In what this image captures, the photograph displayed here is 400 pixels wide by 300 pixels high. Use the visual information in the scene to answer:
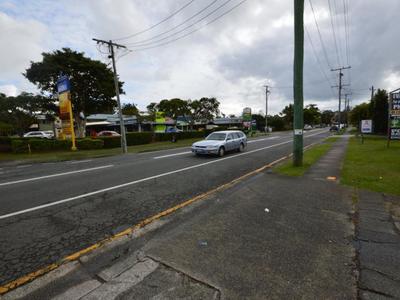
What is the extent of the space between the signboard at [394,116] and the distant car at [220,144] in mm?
9817

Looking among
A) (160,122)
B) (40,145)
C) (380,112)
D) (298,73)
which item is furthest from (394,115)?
(160,122)

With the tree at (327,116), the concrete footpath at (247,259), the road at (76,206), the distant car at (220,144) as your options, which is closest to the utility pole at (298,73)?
the road at (76,206)

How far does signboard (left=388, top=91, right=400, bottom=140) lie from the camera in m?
14.3

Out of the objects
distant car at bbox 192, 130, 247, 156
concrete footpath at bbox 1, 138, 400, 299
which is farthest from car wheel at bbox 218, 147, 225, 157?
concrete footpath at bbox 1, 138, 400, 299

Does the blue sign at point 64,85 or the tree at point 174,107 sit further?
the tree at point 174,107

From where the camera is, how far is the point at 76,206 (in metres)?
5.17

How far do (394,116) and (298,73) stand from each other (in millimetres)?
10372

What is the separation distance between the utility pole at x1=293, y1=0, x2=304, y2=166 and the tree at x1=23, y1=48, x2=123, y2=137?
2643cm

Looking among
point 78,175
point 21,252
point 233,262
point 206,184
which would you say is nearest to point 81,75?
point 78,175

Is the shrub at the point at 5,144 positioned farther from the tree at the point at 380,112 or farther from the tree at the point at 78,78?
the tree at the point at 380,112

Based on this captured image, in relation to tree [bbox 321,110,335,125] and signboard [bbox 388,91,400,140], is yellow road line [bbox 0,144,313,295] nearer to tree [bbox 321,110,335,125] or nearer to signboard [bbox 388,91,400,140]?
signboard [bbox 388,91,400,140]

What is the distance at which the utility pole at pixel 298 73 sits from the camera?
907cm

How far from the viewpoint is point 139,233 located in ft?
12.7

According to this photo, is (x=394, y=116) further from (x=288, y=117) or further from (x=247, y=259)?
(x=288, y=117)
